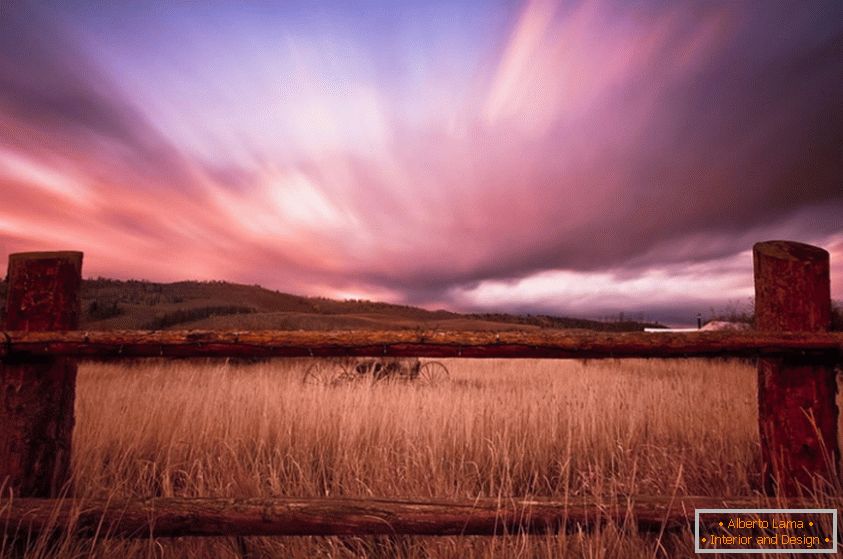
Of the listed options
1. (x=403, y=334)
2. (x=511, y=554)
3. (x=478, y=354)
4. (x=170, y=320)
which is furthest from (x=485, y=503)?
(x=170, y=320)

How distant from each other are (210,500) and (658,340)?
7.82 feet

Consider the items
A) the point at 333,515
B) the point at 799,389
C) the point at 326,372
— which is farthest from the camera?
the point at 326,372

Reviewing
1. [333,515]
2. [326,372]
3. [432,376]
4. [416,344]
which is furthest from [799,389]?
[326,372]

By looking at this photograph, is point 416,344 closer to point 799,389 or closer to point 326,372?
point 799,389

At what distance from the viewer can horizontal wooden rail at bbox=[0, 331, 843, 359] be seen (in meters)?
2.67

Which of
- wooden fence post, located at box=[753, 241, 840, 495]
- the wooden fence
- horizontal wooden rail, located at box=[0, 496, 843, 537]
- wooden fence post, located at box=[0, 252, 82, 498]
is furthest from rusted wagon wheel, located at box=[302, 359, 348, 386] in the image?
wooden fence post, located at box=[753, 241, 840, 495]

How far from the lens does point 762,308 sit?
9.45ft

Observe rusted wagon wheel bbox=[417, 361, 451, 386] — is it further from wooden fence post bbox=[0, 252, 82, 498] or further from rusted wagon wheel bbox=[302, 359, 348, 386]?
wooden fence post bbox=[0, 252, 82, 498]

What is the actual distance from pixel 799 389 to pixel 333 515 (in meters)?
2.54

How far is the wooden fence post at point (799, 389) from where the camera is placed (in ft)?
9.10

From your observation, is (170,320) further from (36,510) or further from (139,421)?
(36,510)

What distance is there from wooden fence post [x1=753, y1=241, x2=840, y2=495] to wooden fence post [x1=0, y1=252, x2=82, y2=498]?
3.93 metres

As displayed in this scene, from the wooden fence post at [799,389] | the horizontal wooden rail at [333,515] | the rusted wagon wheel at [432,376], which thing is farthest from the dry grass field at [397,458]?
the rusted wagon wheel at [432,376]

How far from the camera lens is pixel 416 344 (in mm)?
2707
